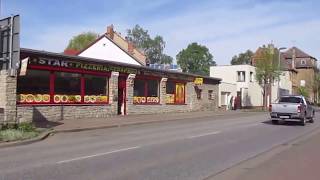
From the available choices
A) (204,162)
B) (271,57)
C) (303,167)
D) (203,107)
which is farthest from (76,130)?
(271,57)

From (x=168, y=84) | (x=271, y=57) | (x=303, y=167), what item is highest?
(x=271, y=57)

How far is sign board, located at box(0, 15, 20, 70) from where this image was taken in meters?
21.0

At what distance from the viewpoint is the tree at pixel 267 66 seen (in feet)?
203

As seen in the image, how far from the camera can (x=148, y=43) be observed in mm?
116312

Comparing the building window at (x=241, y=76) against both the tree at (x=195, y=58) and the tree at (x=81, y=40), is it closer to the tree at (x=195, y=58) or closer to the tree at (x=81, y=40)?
the tree at (x=81, y=40)

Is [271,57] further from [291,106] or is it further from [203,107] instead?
[291,106]

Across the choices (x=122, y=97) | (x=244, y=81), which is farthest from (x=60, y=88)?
(x=244, y=81)

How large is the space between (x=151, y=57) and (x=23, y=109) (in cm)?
8936

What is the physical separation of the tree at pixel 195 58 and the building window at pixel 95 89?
86801 mm

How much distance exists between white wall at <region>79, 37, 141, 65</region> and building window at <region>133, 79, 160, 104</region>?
14.2 metres

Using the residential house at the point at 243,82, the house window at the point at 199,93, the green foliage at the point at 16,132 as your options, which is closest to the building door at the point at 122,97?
the house window at the point at 199,93

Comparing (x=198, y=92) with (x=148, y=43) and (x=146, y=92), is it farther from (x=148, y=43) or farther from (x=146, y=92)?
(x=148, y=43)

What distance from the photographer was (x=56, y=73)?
30422mm

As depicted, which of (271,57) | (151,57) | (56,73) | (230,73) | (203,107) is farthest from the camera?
(151,57)
